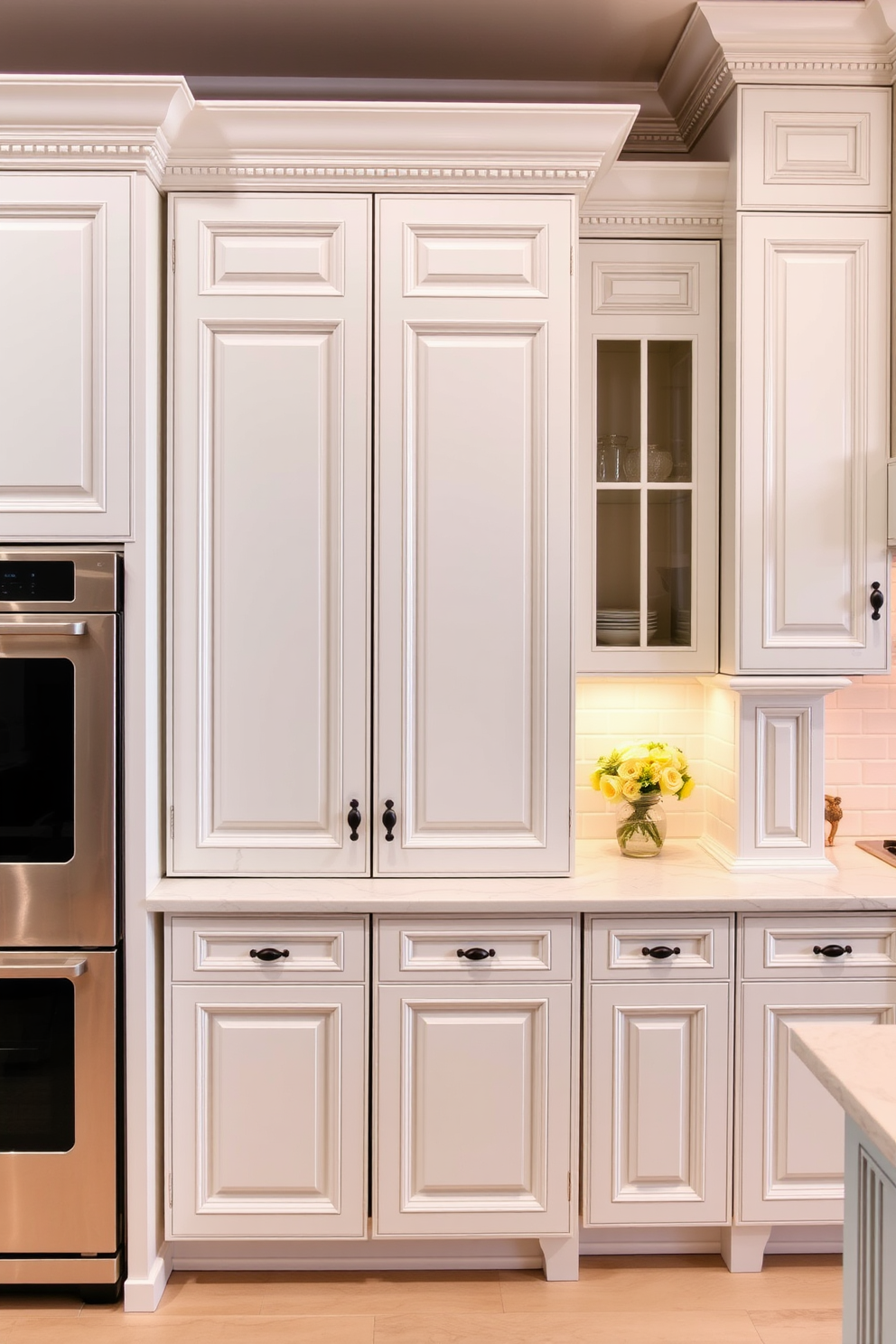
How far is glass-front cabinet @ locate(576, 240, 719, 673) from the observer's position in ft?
8.10

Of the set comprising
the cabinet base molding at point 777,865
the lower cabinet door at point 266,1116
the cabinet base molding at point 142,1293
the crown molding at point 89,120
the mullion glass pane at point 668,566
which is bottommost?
the cabinet base molding at point 142,1293

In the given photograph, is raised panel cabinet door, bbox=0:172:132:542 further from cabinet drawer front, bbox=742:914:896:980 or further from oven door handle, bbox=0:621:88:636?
cabinet drawer front, bbox=742:914:896:980

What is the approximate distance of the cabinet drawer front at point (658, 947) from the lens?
220 centimetres

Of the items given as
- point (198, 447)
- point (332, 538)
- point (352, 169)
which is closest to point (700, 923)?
point (332, 538)

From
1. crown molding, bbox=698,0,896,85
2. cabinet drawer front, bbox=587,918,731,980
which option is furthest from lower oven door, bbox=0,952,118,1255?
crown molding, bbox=698,0,896,85

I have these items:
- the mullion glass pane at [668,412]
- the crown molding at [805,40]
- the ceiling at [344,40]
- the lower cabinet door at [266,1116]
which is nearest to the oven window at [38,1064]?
the lower cabinet door at [266,1116]

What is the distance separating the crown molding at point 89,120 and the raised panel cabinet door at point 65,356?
0.04 meters

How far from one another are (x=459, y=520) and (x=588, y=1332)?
1.76m

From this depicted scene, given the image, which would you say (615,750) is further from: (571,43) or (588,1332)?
(571,43)

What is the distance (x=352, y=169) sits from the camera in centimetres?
219

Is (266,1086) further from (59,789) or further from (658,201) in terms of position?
(658,201)

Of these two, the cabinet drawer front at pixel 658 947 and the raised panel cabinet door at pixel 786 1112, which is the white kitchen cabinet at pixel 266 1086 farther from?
the raised panel cabinet door at pixel 786 1112

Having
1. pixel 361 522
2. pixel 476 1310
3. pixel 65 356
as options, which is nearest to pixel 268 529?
pixel 361 522

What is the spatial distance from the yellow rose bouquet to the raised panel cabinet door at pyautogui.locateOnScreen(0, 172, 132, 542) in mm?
1328
